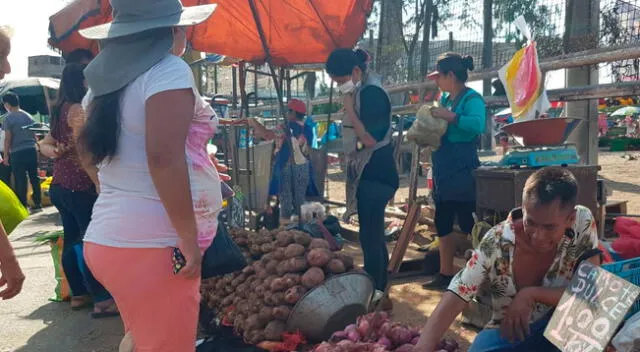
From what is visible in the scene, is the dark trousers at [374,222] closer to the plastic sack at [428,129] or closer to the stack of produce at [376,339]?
the plastic sack at [428,129]

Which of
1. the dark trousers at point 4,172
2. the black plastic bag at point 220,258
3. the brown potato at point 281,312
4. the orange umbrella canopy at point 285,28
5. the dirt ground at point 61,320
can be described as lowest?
the dirt ground at point 61,320

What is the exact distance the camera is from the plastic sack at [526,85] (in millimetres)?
4461

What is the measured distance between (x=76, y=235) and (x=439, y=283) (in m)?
3.01

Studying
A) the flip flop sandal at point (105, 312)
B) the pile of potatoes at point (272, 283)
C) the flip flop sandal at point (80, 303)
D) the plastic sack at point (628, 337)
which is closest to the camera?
the plastic sack at point (628, 337)

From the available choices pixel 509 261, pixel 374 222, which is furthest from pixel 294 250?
pixel 509 261

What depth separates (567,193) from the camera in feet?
6.70

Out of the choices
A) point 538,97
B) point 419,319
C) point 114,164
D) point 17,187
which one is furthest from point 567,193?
point 17,187

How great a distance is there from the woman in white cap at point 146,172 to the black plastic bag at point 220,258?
0.69 ft

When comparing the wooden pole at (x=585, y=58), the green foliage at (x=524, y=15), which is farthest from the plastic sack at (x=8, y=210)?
the green foliage at (x=524, y=15)

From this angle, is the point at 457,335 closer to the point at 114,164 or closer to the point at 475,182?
the point at 475,182

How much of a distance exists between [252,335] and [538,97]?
298 centimetres

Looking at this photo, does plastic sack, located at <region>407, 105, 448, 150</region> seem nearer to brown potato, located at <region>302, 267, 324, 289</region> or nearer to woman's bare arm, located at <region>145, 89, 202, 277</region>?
brown potato, located at <region>302, 267, 324, 289</region>

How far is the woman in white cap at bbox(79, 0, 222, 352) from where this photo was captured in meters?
1.70

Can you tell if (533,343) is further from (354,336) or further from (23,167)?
(23,167)
